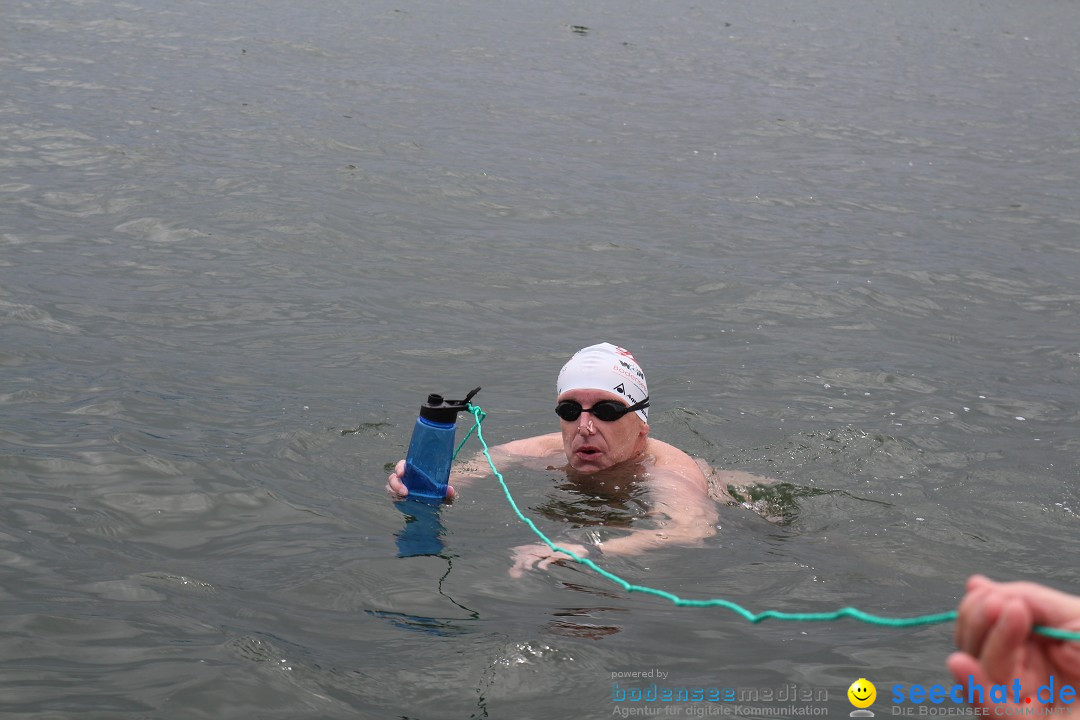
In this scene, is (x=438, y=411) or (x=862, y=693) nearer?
(x=862, y=693)

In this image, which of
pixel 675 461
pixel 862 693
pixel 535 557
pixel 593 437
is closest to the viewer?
pixel 862 693

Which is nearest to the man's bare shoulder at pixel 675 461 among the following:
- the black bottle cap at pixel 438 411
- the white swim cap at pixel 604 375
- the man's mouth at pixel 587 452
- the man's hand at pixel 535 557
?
the white swim cap at pixel 604 375

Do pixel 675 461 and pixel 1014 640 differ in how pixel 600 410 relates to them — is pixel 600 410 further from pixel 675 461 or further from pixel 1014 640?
pixel 1014 640

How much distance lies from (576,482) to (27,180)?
881 cm

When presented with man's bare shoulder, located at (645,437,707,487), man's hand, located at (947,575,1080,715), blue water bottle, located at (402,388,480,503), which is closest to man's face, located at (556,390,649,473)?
man's bare shoulder, located at (645,437,707,487)

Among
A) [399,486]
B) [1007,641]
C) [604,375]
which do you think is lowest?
[399,486]

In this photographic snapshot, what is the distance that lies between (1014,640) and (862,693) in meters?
2.02

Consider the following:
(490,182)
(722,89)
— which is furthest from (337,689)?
(722,89)

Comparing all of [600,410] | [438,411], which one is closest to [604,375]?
[600,410]

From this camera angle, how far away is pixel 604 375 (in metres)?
7.31

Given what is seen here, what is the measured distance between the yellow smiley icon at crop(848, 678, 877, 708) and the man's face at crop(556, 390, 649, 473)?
274 cm

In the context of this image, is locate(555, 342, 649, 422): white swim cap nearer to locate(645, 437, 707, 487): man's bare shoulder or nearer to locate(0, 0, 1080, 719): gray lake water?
locate(645, 437, 707, 487): man's bare shoulder

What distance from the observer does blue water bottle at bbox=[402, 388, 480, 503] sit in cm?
582

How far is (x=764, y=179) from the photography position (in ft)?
55.4
